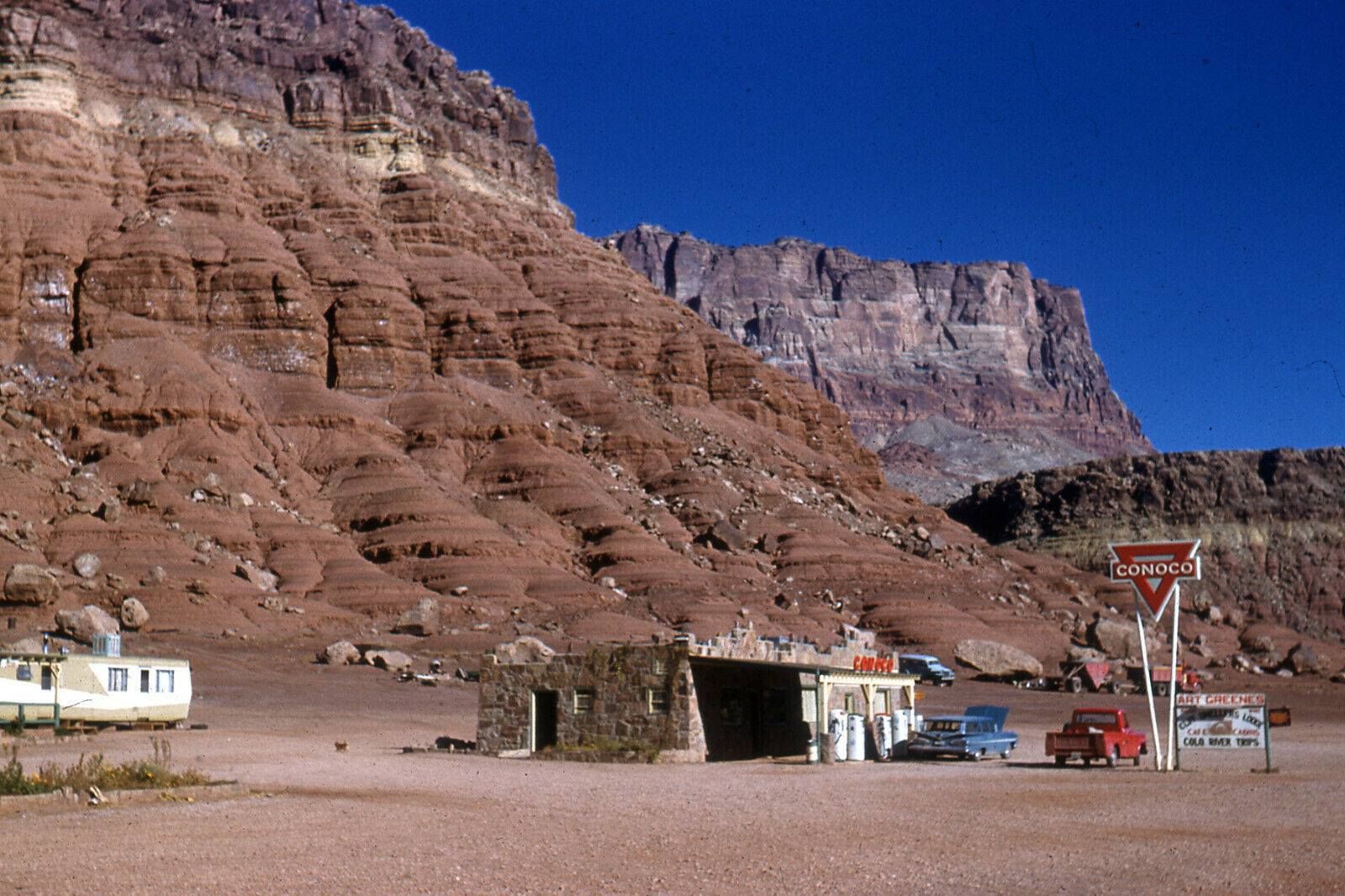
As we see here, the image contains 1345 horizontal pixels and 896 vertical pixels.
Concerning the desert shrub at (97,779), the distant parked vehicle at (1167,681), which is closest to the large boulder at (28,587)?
the desert shrub at (97,779)

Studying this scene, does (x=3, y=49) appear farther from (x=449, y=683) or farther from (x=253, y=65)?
(x=449, y=683)

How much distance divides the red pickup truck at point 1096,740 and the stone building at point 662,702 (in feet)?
19.0

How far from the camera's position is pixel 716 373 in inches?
5138

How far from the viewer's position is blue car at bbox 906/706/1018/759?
38.7 m

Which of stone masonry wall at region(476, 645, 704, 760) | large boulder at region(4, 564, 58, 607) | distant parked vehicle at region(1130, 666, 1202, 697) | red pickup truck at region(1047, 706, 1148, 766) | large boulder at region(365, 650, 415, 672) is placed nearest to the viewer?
red pickup truck at region(1047, 706, 1148, 766)

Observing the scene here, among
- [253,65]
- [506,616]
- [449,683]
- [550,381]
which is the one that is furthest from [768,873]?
[253,65]

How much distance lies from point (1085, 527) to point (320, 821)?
5161 inches

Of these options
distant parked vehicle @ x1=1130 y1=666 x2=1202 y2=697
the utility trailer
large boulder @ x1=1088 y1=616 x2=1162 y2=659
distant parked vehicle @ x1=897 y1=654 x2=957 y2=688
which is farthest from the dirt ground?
large boulder @ x1=1088 y1=616 x2=1162 y2=659

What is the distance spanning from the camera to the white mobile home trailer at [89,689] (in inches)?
1636

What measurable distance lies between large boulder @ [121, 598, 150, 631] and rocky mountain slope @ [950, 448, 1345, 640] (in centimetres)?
8734

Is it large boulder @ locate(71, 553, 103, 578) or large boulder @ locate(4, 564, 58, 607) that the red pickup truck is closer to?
large boulder @ locate(4, 564, 58, 607)

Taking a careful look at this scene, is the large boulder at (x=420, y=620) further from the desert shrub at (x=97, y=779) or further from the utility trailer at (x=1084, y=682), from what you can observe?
the desert shrub at (x=97, y=779)

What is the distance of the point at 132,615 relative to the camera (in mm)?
70562

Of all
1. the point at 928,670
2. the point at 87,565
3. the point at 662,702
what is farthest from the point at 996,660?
the point at 662,702
